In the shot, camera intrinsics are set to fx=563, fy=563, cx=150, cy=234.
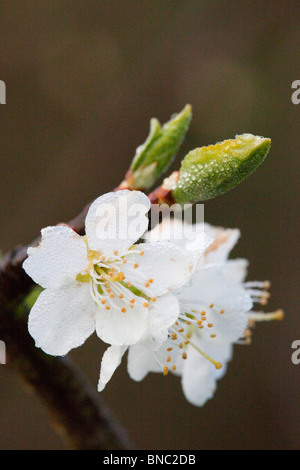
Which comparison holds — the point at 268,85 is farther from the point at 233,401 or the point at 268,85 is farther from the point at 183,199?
the point at 183,199

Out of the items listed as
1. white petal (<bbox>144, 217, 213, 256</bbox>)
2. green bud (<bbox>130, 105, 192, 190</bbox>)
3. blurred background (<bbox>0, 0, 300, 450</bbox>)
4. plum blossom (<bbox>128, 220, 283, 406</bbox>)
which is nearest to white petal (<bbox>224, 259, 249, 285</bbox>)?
plum blossom (<bbox>128, 220, 283, 406</bbox>)

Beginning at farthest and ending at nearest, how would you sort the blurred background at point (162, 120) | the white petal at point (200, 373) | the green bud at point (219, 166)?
the blurred background at point (162, 120) → the white petal at point (200, 373) → the green bud at point (219, 166)

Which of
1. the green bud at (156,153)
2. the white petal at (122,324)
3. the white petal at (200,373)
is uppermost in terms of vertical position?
the green bud at (156,153)

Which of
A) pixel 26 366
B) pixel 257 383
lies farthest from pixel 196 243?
pixel 257 383

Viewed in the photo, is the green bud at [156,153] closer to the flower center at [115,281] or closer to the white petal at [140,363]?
the flower center at [115,281]

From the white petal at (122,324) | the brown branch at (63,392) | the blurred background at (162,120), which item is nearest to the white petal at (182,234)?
the white petal at (122,324)
